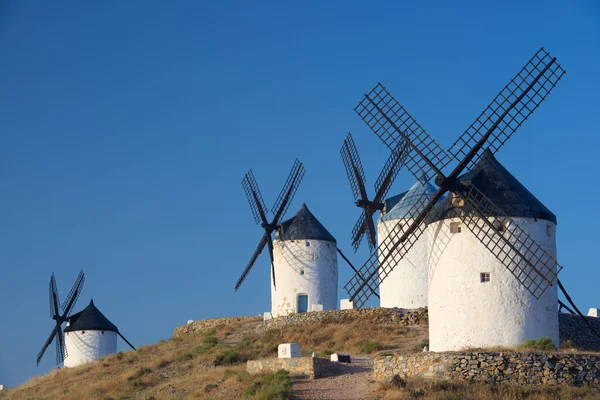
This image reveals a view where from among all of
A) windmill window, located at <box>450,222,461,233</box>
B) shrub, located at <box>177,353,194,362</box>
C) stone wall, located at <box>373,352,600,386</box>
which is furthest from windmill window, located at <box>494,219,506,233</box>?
shrub, located at <box>177,353,194,362</box>

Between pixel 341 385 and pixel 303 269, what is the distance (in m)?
16.2

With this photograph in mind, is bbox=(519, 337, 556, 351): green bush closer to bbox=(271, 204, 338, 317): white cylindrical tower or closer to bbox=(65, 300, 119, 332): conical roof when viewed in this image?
bbox=(271, 204, 338, 317): white cylindrical tower

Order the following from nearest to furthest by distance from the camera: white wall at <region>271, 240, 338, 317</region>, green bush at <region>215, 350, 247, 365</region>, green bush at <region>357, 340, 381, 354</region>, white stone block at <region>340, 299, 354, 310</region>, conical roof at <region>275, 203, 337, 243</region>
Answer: green bush at <region>357, 340, 381, 354</region>, green bush at <region>215, 350, 247, 365</region>, white stone block at <region>340, 299, 354, 310</region>, white wall at <region>271, 240, 338, 317</region>, conical roof at <region>275, 203, 337, 243</region>

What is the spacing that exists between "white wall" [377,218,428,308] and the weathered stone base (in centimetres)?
1162

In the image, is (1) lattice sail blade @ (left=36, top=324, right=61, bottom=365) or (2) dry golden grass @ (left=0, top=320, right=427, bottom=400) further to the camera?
(1) lattice sail blade @ (left=36, top=324, right=61, bottom=365)

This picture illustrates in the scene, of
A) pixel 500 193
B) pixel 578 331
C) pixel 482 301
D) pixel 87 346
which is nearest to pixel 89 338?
pixel 87 346

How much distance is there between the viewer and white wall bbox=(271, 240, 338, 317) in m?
40.3

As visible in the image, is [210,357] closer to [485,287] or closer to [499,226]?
[485,287]

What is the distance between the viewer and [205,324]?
1630 inches

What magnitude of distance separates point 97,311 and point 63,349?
102 inches

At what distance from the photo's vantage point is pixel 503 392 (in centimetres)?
2166

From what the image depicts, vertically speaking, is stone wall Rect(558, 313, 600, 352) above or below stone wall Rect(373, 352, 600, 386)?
above

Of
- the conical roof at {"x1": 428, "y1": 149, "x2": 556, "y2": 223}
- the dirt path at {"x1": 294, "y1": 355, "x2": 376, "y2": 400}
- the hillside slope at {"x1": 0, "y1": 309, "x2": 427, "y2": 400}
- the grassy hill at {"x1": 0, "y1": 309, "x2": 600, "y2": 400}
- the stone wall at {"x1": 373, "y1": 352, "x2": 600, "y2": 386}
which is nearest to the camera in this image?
the grassy hill at {"x1": 0, "y1": 309, "x2": 600, "y2": 400}

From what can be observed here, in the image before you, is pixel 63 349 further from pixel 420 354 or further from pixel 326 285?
pixel 420 354
